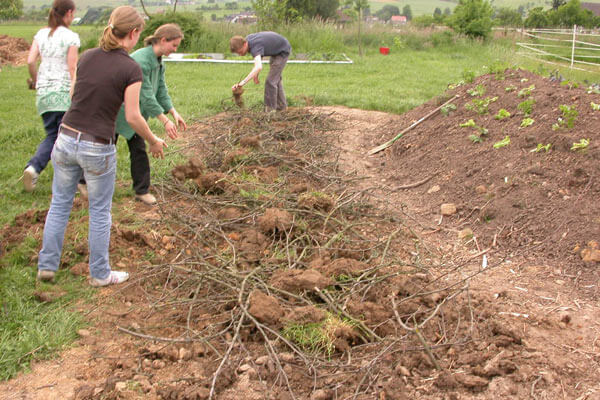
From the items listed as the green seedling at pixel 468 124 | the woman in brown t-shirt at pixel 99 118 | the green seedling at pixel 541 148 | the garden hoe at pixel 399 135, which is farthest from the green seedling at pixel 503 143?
the woman in brown t-shirt at pixel 99 118

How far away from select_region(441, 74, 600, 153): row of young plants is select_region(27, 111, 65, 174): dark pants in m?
4.37

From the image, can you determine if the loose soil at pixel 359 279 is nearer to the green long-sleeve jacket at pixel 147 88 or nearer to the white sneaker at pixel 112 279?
the white sneaker at pixel 112 279

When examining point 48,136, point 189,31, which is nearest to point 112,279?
point 48,136

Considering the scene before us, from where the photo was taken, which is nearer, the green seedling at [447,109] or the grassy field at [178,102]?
the grassy field at [178,102]

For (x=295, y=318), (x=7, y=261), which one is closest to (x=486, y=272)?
(x=295, y=318)

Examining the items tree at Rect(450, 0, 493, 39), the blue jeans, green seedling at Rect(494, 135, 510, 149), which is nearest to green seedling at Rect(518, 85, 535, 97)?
green seedling at Rect(494, 135, 510, 149)

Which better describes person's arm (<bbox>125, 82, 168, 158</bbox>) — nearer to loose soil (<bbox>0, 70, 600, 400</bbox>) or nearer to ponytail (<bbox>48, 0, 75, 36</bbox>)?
loose soil (<bbox>0, 70, 600, 400</bbox>)

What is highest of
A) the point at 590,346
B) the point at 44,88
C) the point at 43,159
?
the point at 44,88

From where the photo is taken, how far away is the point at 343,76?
1270 centimetres

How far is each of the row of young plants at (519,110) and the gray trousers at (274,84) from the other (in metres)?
2.53

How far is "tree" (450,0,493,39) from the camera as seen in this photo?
1988 cm

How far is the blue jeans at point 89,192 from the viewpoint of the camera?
10.3 feet

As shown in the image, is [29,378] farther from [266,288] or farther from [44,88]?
[44,88]

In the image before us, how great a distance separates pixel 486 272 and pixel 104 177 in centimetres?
275
